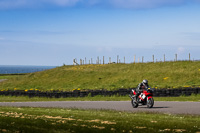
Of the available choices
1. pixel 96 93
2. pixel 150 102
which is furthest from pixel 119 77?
pixel 150 102

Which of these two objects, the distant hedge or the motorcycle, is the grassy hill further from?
the motorcycle

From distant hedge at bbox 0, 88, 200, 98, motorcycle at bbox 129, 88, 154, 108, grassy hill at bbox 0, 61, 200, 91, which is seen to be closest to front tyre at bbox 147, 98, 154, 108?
motorcycle at bbox 129, 88, 154, 108

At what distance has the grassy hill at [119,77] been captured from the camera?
165ft

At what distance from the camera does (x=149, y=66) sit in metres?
64.4

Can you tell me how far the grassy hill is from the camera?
50.2m

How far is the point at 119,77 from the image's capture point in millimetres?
57375

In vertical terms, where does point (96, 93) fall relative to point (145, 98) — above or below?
below

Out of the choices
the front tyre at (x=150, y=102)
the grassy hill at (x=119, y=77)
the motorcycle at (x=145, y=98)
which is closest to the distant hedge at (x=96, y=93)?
the grassy hill at (x=119, y=77)

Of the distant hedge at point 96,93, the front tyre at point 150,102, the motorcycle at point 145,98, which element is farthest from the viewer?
the distant hedge at point 96,93

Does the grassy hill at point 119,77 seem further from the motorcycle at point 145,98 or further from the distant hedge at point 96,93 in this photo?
the motorcycle at point 145,98

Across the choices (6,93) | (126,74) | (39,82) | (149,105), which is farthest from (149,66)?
(149,105)

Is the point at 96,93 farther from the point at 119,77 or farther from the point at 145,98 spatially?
the point at 119,77

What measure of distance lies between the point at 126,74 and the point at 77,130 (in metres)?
47.6

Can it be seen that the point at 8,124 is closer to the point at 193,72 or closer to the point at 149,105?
the point at 149,105
